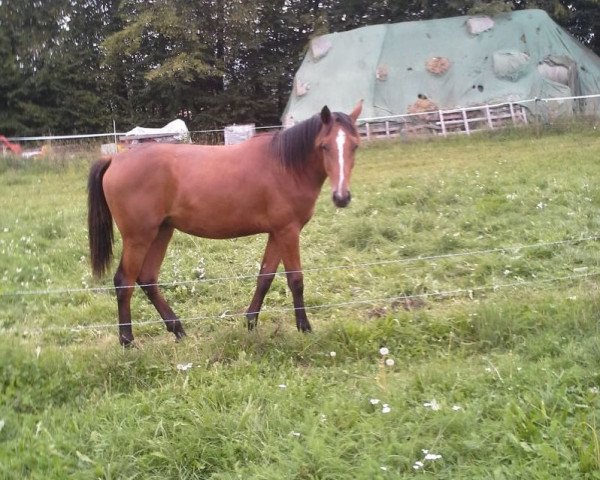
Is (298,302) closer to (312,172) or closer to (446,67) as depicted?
(312,172)

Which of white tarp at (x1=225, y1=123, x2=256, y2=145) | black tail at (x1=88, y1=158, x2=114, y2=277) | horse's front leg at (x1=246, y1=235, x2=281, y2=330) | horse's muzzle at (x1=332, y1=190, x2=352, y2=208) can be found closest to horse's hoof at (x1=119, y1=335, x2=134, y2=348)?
black tail at (x1=88, y1=158, x2=114, y2=277)

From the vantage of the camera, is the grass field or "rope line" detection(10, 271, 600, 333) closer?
the grass field

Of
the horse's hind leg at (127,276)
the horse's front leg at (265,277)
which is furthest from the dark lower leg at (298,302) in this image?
the horse's hind leg at (127,276)

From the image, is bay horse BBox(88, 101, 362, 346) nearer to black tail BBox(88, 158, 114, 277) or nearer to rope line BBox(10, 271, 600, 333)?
black tail BBox(88, 158, 114, 277)

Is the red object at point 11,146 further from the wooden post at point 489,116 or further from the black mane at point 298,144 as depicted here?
the black mane at point 298,144

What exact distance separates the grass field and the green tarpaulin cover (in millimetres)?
13889

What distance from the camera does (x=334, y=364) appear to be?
4328 mm

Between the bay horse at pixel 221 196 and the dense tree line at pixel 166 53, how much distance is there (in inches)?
883

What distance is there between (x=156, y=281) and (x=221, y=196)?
1009 millimetres

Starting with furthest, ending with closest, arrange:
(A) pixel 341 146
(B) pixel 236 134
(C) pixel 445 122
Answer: (B) pixel 236 134, (C) pixel 445 122, (A) pixel 341 146

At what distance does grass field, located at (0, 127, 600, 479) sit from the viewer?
3.13 metres

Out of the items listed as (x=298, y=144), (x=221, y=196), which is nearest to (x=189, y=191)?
(x=221, y=196)

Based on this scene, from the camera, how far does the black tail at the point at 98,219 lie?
5.19 m

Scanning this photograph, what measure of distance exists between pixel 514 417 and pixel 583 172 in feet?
26.2
